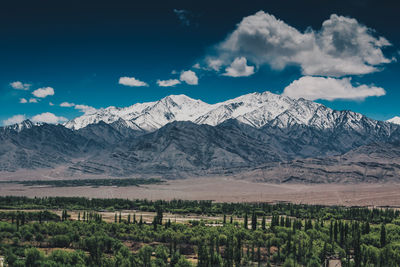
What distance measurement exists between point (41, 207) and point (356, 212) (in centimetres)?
13597

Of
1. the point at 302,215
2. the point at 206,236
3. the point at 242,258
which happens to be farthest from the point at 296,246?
the point at 302,215

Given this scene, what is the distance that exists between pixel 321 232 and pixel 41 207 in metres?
128

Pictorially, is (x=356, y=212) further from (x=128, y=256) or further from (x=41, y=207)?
(x=41, y=207)

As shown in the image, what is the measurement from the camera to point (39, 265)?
89000 mm

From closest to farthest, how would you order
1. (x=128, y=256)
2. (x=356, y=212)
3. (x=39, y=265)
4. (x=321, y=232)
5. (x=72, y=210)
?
(x=39, y=265) → (x=128, y=256) → (x=321, y=232) → (x=356, y=212) → (x=72, y=210)

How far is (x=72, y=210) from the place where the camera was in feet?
640

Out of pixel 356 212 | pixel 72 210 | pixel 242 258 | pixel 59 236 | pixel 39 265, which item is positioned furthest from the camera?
pixel 72 210

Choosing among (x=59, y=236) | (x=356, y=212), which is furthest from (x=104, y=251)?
(x=356, y=212)

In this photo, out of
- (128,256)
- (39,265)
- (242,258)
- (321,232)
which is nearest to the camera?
(39,265)

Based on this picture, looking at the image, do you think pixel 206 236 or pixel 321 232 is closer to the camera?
pixel 206 236

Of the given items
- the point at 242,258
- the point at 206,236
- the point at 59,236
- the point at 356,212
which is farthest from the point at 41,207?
the point at 356,212

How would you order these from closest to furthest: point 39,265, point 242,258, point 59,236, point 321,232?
point 39,265
point 242,258
point 59,236
point 321,232

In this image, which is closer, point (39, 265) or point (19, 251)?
point (39, 265)

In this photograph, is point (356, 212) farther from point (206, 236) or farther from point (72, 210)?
point (72, 210)
